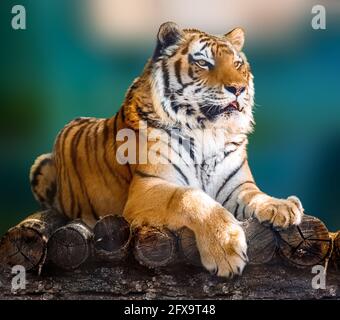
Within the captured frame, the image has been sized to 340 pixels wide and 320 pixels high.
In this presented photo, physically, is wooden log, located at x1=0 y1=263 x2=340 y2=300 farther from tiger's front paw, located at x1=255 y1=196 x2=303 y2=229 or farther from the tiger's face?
the tiger's face

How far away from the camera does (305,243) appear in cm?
327

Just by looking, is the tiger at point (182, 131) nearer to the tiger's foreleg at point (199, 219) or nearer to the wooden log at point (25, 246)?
the tiger's foreleg at point (199, 219)

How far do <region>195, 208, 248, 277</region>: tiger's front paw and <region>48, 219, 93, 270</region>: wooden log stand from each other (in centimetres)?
56

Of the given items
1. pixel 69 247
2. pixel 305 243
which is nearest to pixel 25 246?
pixel 69 247

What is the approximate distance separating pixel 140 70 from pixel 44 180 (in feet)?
2.53

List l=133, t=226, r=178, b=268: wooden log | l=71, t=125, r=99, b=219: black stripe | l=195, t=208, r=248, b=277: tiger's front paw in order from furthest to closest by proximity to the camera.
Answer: l=71, t=125, r=99, b=219: black stripe
l=133, t=226, r=178, b=268: wooden log
l=195, t=208, r=248, b=277: tiger's front paw

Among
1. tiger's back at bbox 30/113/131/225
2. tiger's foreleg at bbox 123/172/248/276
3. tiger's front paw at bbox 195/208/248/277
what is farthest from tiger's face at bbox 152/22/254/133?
tiger's front paw at bbox 195/208/248/277

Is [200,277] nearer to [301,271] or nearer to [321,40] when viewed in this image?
[301,271]

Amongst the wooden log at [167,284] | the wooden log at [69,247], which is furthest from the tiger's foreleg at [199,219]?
the wooden log at [69,247]

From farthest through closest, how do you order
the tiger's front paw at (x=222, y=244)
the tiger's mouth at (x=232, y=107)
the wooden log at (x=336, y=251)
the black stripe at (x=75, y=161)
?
the black stripe at (x=75, y=161), the tiger's mouth at (x=232, y=107), the wooden log at (x=336, y=251), the tiger's front paw at (x=222, y=244)

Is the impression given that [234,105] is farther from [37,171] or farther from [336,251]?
[37,171]

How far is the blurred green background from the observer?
345cm

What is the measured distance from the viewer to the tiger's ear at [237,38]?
11.5ft

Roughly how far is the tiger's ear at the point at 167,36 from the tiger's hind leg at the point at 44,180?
0.78 metres
